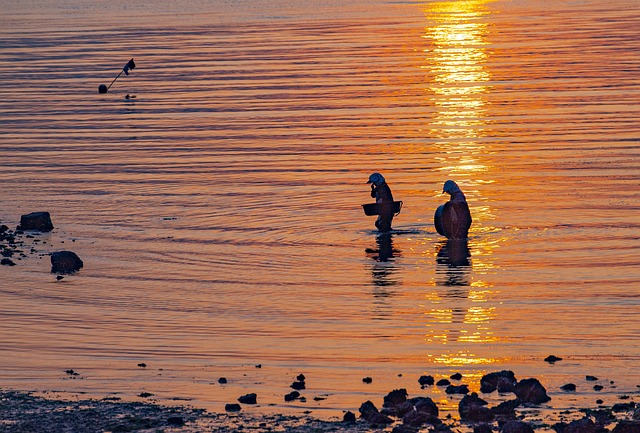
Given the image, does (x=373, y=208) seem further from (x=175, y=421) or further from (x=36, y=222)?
(x=175, y=421)

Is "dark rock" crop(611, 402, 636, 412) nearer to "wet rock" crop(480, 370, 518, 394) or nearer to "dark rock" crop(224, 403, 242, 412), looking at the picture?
"wet rock" crop(480, 370, 518, 394)

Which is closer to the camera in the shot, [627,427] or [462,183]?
[627,427]

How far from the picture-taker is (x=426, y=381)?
664 inches

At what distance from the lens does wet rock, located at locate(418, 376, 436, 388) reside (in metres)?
16.9

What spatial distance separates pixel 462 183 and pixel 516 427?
1937cm

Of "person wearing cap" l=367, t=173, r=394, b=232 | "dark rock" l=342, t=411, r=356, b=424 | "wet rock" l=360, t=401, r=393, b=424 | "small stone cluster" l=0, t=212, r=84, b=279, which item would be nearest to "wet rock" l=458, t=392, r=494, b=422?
"wet rock" l=360, t=401, r=393, b=424

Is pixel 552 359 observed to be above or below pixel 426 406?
above

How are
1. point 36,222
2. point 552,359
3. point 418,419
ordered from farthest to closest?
point 36,222
point 552,359
point 418,419

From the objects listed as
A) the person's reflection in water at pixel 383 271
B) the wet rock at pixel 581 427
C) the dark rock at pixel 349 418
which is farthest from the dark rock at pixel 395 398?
the person's reflection in water at pixel 383 271

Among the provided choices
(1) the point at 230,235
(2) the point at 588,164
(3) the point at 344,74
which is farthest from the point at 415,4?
(1) the point at 230,235

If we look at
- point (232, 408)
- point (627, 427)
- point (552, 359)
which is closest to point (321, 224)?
point (552, 359)

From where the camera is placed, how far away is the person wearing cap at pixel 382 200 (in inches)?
1056

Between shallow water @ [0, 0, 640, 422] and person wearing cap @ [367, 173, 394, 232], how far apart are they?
27cm

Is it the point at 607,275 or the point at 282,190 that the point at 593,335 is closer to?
the point at 607,275
